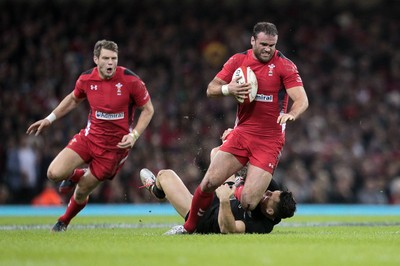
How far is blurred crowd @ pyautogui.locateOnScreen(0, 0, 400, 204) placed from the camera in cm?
2148

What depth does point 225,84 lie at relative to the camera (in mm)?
11062

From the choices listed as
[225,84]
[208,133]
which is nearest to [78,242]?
[225,84]

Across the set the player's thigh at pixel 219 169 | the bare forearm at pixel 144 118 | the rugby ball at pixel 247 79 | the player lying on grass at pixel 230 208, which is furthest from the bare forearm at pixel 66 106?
the rugby ball at pixel 247 79

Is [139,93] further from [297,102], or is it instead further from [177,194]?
[297,102]

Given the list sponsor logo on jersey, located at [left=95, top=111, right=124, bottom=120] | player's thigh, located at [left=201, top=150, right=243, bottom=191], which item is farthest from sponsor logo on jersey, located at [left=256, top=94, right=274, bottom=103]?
sponsor logo on jersey, located at [left=95, top=111, right=124, bottom=120]

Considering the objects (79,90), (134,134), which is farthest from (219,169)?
(79,90)

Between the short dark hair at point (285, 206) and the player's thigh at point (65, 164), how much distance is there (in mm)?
3015

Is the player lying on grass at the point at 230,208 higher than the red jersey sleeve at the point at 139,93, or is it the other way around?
the red jersey sleeve at the point at 139,93

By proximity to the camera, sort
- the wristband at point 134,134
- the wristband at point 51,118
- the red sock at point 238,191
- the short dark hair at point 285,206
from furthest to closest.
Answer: the wristband at point 51,118, the wristband at point 134,134, the red sock at point 238,191, the short dark hair at point 285,206

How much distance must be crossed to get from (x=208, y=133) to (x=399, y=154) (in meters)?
5.05

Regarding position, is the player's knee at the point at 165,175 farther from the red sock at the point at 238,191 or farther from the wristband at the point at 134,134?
the red sock at the point at 238,191

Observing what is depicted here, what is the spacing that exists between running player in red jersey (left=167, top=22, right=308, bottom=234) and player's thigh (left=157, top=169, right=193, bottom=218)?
1.09ft

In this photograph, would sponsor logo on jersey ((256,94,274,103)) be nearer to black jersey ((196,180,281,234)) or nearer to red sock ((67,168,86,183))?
black jersey ((196,180,281,234))

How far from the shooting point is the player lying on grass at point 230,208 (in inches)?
411
